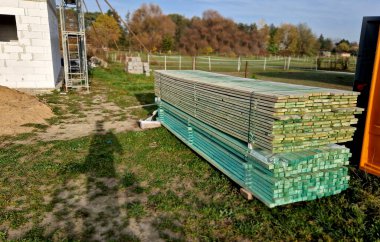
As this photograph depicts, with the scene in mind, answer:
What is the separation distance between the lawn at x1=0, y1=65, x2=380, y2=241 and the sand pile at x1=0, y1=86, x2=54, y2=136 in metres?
1.40

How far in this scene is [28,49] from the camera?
1270 cm

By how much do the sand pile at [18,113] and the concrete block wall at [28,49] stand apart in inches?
113

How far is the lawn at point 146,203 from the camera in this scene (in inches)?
140

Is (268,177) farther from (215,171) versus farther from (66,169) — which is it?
(66,169)

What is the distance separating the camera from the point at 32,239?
3422 millimetres

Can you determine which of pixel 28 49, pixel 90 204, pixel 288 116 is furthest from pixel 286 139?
pixel 28 49

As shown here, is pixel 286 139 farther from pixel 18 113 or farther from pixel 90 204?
pixel 18 113

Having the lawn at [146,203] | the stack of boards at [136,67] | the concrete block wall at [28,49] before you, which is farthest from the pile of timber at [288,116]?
the stack of boards at [136,67]

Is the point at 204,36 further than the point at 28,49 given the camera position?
Yes

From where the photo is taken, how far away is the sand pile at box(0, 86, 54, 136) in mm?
7809

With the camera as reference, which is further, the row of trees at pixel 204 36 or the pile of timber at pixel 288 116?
the row of trees at pixel 204 36

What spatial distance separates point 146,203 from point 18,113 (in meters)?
6.39

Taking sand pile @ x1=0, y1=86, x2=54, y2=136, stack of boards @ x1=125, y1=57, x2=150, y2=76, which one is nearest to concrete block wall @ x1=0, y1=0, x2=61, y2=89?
sand pile @ x1=0, y1=86, x2=54, y2=136

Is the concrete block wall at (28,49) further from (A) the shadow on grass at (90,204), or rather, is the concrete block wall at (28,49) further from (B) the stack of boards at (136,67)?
(A) the shadow on grass at (90,204)
